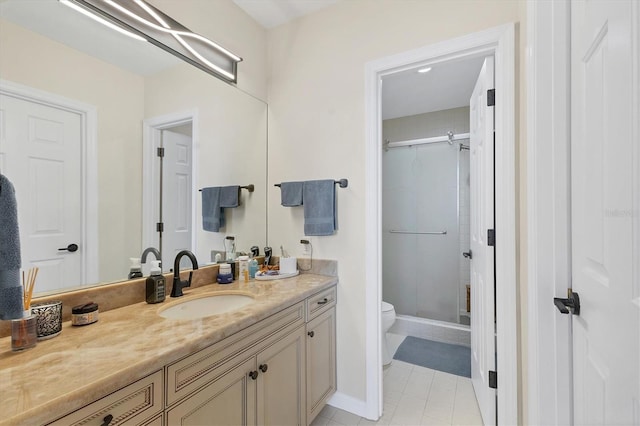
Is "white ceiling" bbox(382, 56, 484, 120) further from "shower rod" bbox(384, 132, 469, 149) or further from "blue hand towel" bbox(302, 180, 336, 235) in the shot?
"blue hand towel" bbox(302, 180, 336, 235)

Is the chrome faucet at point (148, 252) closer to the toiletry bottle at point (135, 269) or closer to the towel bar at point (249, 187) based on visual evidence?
the toiletry bottle at point (135, 269)

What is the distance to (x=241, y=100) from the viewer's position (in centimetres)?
202

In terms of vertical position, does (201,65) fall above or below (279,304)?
above

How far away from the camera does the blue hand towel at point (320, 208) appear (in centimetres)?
187

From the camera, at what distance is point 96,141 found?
1.25 meters

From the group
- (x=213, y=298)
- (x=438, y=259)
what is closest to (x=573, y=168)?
(x=213, y=298)

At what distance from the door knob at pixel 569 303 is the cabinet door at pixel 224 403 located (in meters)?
1.15

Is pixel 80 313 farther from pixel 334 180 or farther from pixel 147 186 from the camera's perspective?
pixel 334 180

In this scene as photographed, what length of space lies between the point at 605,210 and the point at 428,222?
249cm

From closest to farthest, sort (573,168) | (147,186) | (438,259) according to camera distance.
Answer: (573,168), (147,186), (438,259)

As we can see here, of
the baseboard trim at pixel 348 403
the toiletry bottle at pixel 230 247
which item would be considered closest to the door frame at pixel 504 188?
the baseboard trim at pixel 348 403

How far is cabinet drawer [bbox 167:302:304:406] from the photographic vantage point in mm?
885

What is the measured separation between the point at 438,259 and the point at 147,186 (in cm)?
280

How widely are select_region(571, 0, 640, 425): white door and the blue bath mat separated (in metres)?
1.48
